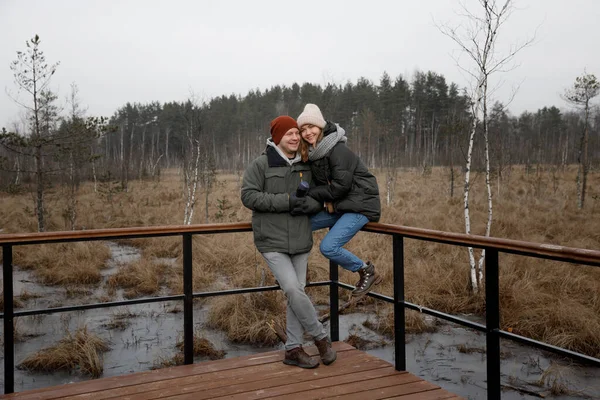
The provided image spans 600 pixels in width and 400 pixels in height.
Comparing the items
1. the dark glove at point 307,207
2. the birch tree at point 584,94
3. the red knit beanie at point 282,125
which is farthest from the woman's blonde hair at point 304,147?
the birch tree at point 584,94

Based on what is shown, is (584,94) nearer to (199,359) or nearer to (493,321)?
(199,359)

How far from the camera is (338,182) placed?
3104mm

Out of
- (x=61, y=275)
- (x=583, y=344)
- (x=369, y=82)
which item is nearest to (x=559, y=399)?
(x=583, y=344)

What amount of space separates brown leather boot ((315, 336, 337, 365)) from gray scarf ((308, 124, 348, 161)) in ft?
4.21

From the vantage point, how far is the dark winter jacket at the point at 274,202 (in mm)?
3115

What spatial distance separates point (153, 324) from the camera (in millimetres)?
7398

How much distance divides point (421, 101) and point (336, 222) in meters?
45.1

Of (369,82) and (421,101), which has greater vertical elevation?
(369,82)

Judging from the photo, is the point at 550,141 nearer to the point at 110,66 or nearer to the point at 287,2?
the point at 287,2

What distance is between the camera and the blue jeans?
10.5ft

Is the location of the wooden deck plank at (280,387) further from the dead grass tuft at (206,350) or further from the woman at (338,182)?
the dead grass tuft at (206,350)

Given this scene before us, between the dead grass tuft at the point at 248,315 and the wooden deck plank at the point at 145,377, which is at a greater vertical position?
the wooden deck plank at the point at 145,377

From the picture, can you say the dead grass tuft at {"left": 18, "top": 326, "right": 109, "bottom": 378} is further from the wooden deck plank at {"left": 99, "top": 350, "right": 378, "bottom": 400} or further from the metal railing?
the wooden deck plank at {"left": 99, "top": 350, "right": 378, "bottom": 400}

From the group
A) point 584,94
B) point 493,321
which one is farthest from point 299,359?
point 584,94
